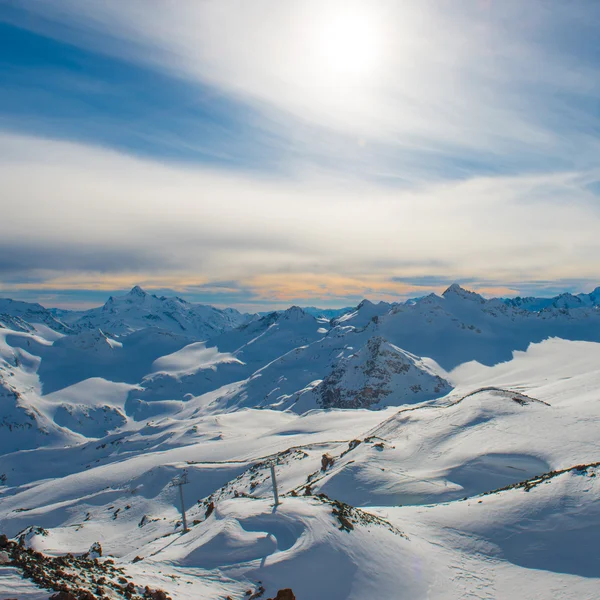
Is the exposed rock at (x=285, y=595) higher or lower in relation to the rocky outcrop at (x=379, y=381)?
higher

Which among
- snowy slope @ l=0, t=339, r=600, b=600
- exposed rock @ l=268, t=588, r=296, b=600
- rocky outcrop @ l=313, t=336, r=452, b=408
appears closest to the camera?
exposed rock @ l=268, t=588, r=296, b=600

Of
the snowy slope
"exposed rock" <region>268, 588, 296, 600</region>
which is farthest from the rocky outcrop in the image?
"exposed rock" <region>268, 588, 296, 600</region>

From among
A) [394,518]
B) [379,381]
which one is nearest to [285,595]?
[394,518]

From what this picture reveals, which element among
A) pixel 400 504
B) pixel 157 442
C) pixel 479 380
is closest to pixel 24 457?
pixel 157 442

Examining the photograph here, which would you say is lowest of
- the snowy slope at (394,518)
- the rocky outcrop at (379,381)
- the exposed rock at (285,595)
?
the rocky outcrop at (379,381)

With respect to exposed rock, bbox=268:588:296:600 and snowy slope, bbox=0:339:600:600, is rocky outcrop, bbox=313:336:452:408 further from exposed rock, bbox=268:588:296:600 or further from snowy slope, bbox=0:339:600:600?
exposed rock, bbox=268:588:296:600

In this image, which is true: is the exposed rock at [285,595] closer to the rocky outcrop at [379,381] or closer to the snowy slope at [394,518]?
the snowy slope at [394,518]

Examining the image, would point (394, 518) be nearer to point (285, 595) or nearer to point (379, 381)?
point (285, 595)

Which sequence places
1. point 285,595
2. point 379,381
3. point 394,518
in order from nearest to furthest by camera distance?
point 285,595 < point 394,518 < point 379,381

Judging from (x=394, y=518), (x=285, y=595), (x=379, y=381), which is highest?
(x=285, y=595)

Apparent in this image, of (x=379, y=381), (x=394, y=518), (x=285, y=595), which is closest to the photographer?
(x=285, y=595)

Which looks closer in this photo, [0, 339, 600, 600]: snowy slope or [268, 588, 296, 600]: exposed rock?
[268, 588, 296, 600]: exposed rock

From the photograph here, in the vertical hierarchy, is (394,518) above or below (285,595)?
below

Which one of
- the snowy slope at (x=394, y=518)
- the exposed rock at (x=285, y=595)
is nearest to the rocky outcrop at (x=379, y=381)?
the snowy slope at (x=394, y=518)
